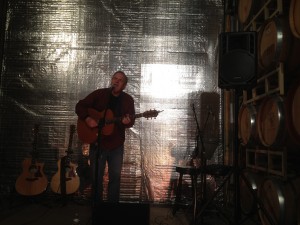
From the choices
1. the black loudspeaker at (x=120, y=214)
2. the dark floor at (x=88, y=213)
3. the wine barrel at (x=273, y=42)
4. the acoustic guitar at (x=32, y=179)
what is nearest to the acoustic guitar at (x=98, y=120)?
the acoustic guitar at (x=32, y=179)

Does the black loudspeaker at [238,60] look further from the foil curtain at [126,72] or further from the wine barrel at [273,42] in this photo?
the foil curtain at [126,72]

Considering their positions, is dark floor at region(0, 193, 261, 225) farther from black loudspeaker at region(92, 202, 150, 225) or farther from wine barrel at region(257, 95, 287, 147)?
wine barrel at region(257, 95, 287, 147)

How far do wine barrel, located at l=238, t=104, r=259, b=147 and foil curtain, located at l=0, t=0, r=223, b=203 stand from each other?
701mm

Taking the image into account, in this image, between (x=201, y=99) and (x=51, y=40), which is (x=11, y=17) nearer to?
(x=51, y=40)

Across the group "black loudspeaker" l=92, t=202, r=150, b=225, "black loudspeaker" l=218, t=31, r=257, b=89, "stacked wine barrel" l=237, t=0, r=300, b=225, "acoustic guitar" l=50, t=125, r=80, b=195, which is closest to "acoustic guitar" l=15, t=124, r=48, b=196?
"acoustic guitar" l=50, t=125, r=80, b=195

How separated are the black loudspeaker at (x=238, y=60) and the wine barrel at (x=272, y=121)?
46 cm

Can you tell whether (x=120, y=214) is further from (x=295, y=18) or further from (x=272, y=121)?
(x=295, y=18)

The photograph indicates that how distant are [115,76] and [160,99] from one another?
81cm

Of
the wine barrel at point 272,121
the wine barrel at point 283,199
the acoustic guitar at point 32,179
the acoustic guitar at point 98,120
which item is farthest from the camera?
the acoustic guitar at point 32,179

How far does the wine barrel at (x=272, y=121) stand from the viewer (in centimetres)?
301

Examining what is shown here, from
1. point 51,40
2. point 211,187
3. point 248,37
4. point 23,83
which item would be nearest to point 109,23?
point 51,40

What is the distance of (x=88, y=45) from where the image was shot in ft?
16.2

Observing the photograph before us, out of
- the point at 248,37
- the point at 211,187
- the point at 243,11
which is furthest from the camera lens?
the point at 211,187

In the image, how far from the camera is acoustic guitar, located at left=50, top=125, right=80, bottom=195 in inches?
175
